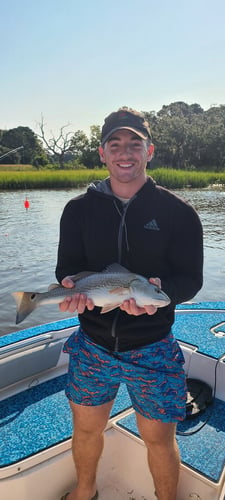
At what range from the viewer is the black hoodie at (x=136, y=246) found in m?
1.96

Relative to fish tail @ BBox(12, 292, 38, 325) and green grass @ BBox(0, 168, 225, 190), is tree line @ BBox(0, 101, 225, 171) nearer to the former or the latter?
green grass @ BBox(0, 168, 225, 190)

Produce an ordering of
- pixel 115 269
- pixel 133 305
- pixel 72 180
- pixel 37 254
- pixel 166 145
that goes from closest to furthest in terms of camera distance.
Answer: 1. pixel 133 305
2. pixel 115 269
3. pixel 37 254
4. pixel 72 180
5. pixel 166 145

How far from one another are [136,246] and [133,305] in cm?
34

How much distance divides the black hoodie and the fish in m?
0.11

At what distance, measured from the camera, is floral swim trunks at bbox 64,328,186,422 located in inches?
74.0

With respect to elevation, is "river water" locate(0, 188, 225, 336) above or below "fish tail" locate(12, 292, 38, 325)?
below

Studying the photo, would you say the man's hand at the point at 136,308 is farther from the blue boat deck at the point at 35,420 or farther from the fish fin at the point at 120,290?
the blue boat deck at the point at 35,420

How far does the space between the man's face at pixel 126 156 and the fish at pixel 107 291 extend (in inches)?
18.1

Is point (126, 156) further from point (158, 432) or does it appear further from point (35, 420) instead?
point (35, 420)

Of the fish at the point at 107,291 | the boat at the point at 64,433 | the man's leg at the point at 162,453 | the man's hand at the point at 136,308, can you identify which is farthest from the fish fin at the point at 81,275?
the boat at the point at 64,433

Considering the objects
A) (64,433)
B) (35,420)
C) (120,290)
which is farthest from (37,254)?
(120,290)

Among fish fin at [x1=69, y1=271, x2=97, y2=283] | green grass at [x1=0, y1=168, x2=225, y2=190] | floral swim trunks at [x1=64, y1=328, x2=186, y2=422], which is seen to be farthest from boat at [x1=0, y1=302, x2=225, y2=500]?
green grass at [x1=0, y1=168, x2=225, y2=190]

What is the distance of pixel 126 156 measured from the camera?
1994 millimetres

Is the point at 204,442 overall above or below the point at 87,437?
below
